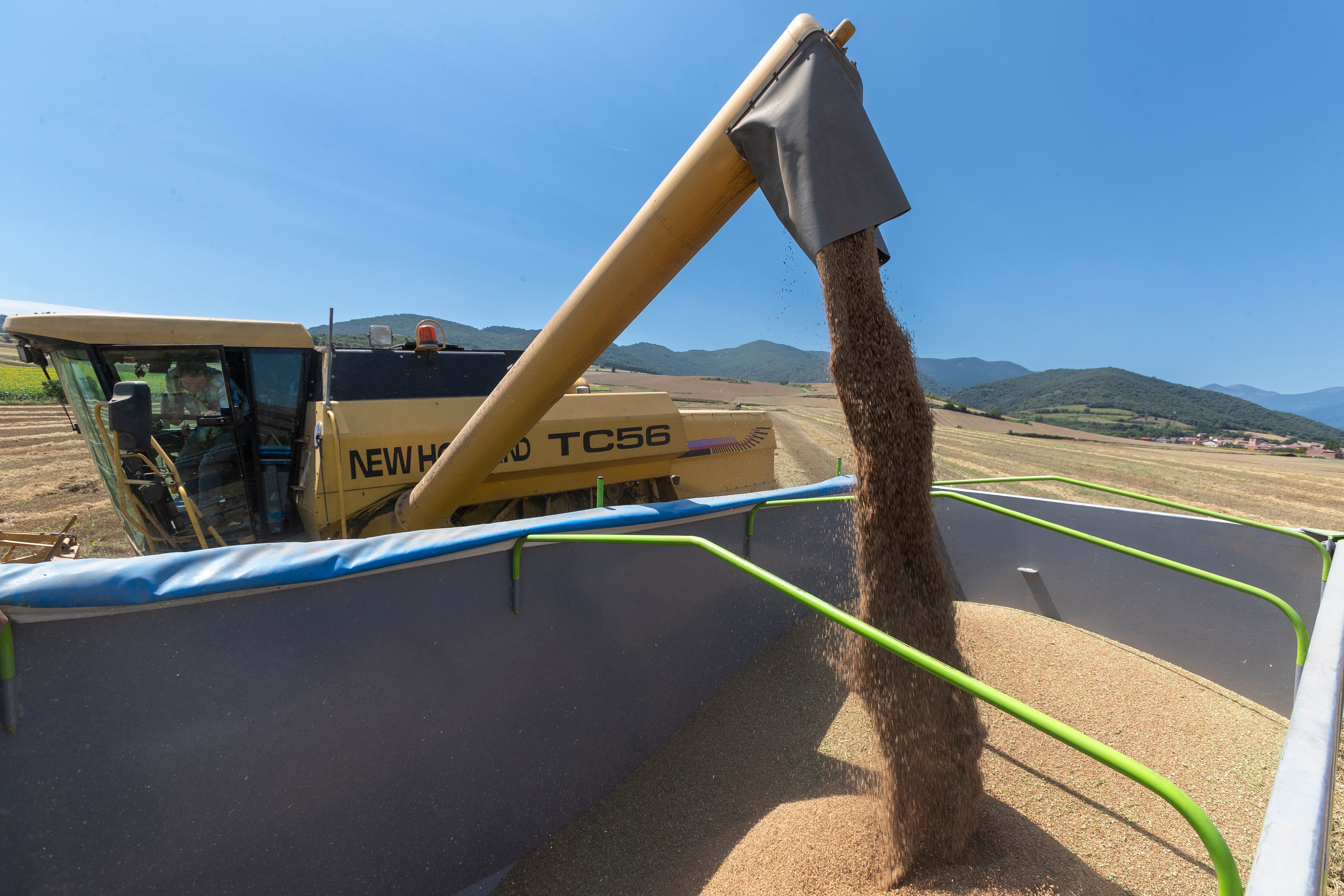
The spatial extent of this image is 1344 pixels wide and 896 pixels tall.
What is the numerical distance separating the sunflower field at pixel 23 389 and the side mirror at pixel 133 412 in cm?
2577

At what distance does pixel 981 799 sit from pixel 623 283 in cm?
227

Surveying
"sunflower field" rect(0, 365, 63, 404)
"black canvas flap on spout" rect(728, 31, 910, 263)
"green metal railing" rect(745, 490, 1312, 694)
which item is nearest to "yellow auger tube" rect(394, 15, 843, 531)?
"black canvas flap on spout" rect(728, 31, 910, 263)

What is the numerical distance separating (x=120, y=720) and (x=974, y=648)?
3.48m

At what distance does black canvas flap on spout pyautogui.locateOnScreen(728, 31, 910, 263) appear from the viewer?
1.65 m

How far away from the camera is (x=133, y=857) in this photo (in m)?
1.41

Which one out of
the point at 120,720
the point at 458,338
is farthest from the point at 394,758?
the point at 458,338

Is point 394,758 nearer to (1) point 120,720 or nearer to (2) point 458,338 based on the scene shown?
(1) point 120,720

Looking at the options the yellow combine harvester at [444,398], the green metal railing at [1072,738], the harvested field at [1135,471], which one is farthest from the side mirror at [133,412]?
the harvested field at [1135,471]

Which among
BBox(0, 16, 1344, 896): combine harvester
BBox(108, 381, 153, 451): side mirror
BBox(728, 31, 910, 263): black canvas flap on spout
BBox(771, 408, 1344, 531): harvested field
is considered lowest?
BBox(771, 408, 1344, 531): harvested field

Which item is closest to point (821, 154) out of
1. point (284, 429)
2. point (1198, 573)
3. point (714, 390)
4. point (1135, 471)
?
point (1198, 573)

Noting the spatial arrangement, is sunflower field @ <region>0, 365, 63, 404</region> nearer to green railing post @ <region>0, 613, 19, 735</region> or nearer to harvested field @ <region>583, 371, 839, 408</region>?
harvested field @ <region>583, 371, 839, 408</region>

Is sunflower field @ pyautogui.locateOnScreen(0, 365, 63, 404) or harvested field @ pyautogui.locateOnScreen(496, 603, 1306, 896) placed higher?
sunflower field @ pyautogui.locateOnScreen(0, 365, 63, 404)

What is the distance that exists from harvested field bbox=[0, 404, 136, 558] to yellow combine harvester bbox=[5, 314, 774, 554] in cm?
59

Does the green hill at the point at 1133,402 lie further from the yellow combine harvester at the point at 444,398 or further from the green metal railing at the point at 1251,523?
the yellow combine harvester at the point at 444,398
